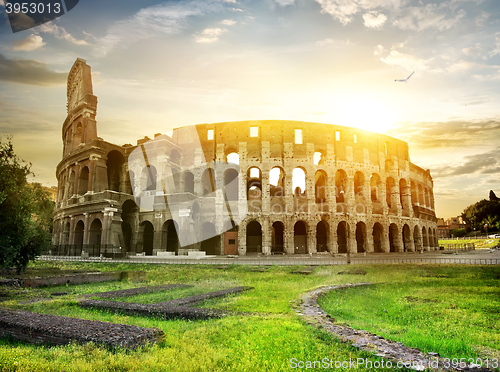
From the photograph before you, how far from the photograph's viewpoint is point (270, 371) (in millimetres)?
3234

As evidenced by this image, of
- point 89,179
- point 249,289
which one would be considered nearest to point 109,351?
point 249,289

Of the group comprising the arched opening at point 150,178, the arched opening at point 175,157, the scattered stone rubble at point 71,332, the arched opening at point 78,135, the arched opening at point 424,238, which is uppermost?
the arched opening at point 78,135

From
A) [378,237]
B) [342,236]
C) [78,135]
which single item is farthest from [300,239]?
[78,135]

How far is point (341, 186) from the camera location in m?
39.3

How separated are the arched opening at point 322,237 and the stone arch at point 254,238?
21.4 ft

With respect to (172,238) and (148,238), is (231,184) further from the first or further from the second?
(148,238)

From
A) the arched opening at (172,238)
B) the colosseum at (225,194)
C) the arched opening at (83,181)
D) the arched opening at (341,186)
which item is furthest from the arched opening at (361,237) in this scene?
the arched opening at (83,181)

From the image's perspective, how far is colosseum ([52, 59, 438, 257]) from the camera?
101ft

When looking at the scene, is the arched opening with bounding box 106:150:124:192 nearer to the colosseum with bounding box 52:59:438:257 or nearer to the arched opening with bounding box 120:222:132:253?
the colosseum with bounding box 52:59:438:257

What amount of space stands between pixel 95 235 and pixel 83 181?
7391 millimetres

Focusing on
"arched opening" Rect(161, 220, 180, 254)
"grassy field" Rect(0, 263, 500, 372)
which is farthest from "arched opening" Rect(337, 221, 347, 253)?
"grassy field" Rect(0, 263, 500, 372)

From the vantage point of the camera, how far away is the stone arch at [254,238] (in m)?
33.4

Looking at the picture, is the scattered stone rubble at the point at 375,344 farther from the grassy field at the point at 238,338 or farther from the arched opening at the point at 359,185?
the arched opening at the point at 359,185

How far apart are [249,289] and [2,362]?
22.2ft
